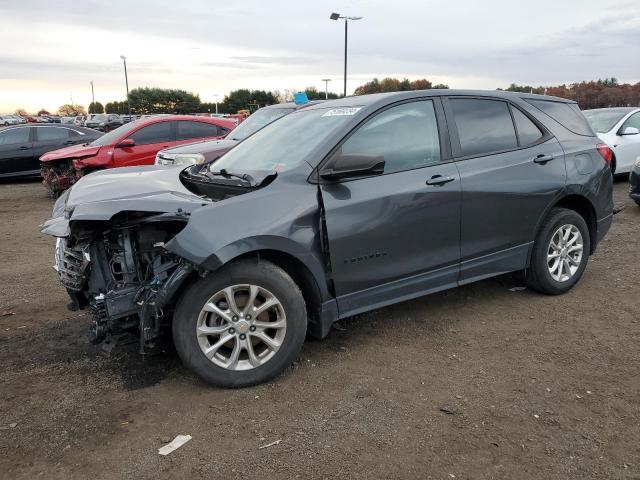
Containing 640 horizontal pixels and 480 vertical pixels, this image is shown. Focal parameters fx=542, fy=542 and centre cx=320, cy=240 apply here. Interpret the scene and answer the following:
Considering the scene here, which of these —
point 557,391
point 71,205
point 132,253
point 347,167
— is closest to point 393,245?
point 347,167

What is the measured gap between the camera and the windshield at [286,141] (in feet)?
12.6

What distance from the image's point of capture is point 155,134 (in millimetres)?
10883

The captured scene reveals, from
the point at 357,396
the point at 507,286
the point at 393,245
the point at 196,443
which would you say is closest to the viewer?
the point at 196,443

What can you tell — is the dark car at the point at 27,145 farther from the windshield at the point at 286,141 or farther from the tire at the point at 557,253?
the tire at the point at 557,253

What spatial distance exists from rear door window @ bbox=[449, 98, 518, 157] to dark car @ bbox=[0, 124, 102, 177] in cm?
1206

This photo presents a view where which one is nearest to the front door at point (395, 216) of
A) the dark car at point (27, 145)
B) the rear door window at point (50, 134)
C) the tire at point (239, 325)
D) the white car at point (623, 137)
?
the tire at point (239, 325)

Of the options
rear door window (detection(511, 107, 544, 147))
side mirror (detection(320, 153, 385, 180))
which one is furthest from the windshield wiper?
rear door window (detection(511, 107, 544, 147))

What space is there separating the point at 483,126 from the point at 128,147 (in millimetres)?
7908

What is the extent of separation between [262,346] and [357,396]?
0.69 metres

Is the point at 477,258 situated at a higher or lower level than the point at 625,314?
higher

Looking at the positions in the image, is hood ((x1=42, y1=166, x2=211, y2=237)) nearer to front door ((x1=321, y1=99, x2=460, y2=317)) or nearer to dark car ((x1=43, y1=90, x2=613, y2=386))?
dark car ((x1=43, y1=90, x2=613, y2=386))

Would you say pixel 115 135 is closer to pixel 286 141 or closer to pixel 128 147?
pixel 128 147

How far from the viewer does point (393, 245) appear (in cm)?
378

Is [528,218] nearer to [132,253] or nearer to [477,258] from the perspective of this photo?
[477,258]
